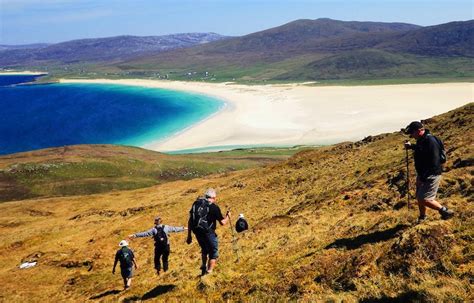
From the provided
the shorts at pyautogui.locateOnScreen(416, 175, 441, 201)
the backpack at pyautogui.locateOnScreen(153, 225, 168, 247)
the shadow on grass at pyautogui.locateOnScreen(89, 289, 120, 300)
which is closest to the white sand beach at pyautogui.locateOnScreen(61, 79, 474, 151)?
the shadow on grass at pyautogui.locateOnScreen(89, 289, 120, 300)

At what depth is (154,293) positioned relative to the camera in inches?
585

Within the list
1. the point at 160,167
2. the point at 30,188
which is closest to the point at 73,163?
the point at 30,188

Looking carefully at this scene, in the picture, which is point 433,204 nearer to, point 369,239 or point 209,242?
point 369,239

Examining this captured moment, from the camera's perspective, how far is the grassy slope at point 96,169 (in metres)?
73.9

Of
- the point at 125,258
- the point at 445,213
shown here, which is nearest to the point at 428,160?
the point at 445,213

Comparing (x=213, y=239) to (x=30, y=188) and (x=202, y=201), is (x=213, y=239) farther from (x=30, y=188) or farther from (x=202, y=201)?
(x=30, y=188)

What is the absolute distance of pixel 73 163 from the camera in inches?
3258

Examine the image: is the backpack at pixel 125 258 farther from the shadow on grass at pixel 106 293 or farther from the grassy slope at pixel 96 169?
the grassy slope at pixel 96 169

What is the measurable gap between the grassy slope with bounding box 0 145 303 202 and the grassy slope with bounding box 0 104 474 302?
96.8ft

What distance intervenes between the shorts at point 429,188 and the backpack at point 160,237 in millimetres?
9776

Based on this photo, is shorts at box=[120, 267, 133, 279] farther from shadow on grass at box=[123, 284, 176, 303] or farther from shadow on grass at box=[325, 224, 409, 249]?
shadow on grass at box=[325, 224, 409, 249]

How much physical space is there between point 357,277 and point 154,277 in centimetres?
1011

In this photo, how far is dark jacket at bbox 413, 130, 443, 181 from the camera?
38.6ft

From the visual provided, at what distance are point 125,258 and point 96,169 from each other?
226ft
